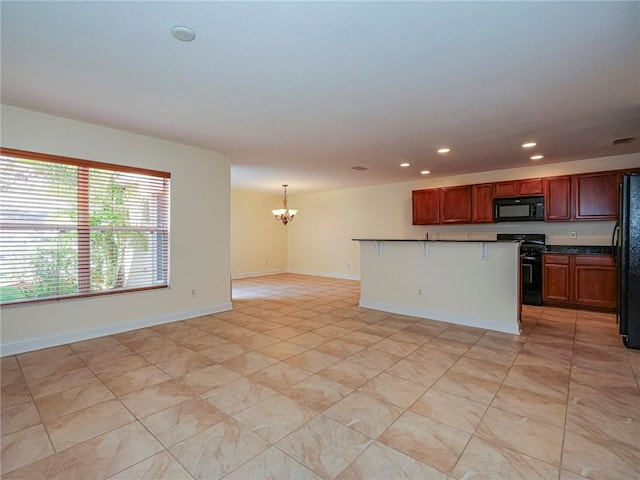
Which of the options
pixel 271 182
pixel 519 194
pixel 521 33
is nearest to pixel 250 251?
pixel 271 182

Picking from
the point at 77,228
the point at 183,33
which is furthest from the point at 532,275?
the point at 77,228

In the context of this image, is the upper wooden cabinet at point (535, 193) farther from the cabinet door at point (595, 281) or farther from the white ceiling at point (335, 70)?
the white ceiling at point (335, 70)

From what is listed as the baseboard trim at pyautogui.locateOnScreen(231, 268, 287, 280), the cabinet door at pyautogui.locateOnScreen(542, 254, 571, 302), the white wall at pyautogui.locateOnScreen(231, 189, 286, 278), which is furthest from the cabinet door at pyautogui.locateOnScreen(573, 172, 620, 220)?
the baseboard trim at pyautogui.locateOnScreen(231, 268, 287, 280)

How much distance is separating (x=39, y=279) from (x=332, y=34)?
3.81 metres

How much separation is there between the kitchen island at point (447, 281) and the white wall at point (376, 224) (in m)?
2.46

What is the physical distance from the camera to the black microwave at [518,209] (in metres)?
5.48

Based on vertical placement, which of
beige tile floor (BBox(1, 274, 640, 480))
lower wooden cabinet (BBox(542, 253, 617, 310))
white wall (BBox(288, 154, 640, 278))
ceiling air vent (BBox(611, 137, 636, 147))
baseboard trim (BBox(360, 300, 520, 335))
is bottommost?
beige tile floor (BBox(1, 274, 640, 480))

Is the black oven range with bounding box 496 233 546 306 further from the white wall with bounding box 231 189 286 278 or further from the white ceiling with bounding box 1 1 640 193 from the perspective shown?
the white wall with bounding box 231 189 286 278

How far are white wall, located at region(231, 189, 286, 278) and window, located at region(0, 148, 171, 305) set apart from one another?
14.5 feet

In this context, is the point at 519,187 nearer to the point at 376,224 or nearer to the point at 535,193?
the point at 535,193

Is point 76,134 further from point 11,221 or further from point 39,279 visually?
point 39,279

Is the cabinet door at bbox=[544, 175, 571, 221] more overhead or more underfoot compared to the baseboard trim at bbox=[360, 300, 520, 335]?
more overhead

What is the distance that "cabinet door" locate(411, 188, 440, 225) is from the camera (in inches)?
263

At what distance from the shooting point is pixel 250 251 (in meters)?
9.24
